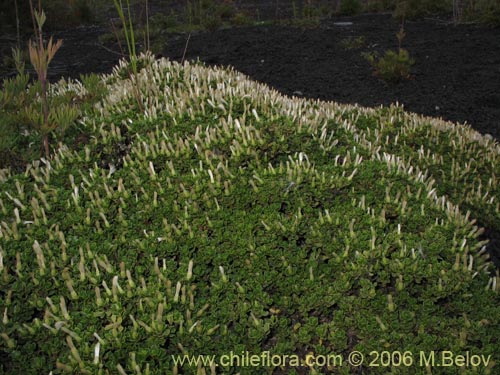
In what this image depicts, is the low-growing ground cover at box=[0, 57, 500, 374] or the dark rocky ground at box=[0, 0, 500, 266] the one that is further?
the dark rocky ground at box=[0, 0, 500, 266]

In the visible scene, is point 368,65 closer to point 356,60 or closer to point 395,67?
point 356,60

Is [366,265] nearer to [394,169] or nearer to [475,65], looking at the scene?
[394,169]

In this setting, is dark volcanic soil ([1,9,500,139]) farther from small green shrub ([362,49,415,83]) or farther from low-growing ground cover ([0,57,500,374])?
low-growing ground cover ([0,57,500,374])

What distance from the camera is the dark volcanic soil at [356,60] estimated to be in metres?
6.90

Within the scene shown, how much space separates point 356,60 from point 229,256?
25.1 feet

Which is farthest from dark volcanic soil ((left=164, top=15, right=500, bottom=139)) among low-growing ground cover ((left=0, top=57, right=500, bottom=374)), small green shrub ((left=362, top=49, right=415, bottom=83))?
low-growing ground cover ((left=0, top=57, right=500, bottom=374))

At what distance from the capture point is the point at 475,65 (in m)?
8.16

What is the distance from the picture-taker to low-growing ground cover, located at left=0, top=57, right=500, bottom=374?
6.86 feet

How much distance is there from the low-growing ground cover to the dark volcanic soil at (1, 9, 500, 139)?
386 centimetres

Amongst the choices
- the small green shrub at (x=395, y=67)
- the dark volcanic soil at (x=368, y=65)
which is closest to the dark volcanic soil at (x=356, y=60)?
the dark volcanic soil at (x=368, y=65)

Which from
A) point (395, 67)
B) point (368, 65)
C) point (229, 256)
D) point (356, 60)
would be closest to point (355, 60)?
point (356, 60)

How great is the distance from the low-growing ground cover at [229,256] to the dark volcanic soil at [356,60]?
3.86 m

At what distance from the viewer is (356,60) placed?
9086 mm

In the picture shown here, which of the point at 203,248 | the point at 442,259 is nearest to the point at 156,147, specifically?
the point at 203,248
